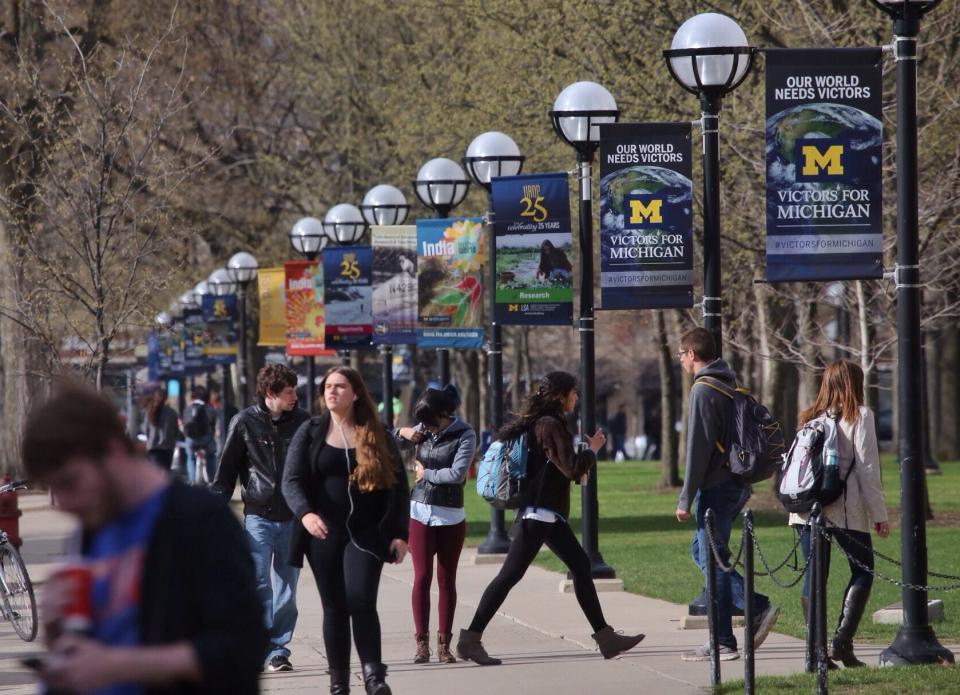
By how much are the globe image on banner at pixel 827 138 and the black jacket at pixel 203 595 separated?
24.5 ft

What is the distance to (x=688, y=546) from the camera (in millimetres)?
18484

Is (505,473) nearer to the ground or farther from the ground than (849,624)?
farther from the ground

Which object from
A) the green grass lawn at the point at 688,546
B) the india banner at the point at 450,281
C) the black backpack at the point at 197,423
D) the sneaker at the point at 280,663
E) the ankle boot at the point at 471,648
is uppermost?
the india banner at the point at 450,281

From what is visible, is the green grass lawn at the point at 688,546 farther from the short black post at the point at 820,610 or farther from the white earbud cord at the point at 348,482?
the white earbud cord at the point at 348,482

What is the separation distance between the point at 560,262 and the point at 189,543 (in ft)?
42.2

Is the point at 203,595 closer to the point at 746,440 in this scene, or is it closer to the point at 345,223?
the point at 746,440

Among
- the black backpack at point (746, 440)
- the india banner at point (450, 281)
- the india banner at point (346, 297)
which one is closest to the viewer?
the black backpack at point (746, 440)

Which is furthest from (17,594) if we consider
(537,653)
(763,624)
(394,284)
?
(394,284)

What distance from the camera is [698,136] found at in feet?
74.5

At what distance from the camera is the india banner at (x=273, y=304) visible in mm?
27347

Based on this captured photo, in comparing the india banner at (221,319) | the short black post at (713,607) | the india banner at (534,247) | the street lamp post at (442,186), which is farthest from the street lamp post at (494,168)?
the india banner at (221,319)

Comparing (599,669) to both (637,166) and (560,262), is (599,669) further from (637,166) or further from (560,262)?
(560,262)

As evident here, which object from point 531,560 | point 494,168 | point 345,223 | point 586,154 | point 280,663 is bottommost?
point 280,663

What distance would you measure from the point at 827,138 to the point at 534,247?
589cm
